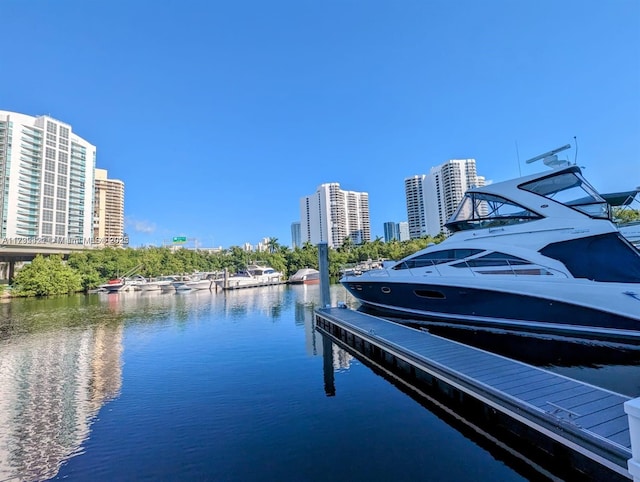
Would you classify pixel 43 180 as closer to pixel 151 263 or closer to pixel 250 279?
pixel 151 263

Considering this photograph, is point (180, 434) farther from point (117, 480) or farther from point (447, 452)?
point (447, 452)

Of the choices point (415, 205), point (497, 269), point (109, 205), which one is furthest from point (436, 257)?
point (109, 205)

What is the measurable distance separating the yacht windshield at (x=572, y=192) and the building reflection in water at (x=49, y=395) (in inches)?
585

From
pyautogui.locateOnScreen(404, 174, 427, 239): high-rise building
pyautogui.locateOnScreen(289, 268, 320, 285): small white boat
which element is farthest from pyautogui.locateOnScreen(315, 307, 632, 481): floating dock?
pyautogui.locateOnScreen(404, 174, 427, 239): high-rise building

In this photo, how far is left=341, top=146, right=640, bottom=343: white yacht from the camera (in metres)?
10.2

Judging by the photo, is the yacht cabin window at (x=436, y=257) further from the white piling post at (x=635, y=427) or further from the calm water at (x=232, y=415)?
the white piling post at (x=635, y=427)

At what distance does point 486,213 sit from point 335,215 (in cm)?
8655

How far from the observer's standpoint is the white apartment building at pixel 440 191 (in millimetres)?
73375

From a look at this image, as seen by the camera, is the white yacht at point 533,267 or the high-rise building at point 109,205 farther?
the high-rise building at point 109,205

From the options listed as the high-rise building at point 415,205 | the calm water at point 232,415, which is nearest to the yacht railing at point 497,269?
the calm water at point 232,415

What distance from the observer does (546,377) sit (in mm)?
5688

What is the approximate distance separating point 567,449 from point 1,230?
86.6 meters

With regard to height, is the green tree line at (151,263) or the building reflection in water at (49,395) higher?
the green tree line at (151,263)

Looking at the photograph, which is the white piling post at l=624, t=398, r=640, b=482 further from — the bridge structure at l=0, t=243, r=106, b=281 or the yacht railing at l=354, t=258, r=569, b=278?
the bridge structure at l=0, t=243, r=106, b=281
